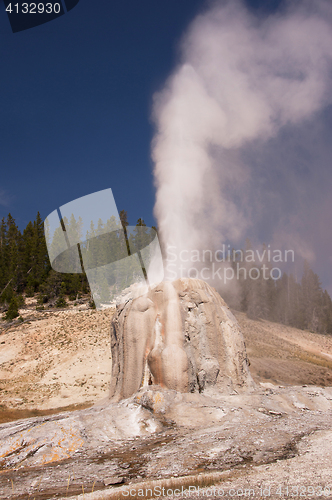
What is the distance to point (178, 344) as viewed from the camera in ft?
37.3

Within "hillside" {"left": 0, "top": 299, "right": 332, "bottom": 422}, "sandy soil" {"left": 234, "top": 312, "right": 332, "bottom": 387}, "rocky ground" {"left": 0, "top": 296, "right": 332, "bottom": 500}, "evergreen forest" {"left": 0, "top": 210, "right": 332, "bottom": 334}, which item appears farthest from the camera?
Answer: "evergreen forest" {"left": 0, "top": 210, "right": 332, "bottom": 334}

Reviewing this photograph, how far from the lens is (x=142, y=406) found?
923cm

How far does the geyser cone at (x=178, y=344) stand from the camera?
10836mm

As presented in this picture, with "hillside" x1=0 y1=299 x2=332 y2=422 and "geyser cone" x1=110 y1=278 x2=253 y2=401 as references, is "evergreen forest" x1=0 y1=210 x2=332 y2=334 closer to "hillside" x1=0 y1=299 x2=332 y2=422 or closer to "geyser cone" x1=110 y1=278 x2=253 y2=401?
"hillside" x1=0 y1=299 x2=332 y2=422

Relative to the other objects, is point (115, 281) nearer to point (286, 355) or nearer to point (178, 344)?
point (286, 355)

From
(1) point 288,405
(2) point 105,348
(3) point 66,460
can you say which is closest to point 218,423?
(1) point 288,405

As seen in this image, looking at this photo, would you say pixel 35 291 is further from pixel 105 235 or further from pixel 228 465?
pixel 228 465

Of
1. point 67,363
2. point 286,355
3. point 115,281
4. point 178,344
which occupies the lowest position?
point 286,355

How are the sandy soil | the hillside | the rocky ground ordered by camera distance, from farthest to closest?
the sandy soil → the hillside → the rocky ground

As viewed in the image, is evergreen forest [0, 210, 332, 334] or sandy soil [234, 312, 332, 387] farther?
evergreen forest [0, 210, 332, 334]

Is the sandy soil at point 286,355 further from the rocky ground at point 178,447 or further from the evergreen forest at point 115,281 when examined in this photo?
the rocky ground at point 178,447

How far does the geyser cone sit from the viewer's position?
10.8m

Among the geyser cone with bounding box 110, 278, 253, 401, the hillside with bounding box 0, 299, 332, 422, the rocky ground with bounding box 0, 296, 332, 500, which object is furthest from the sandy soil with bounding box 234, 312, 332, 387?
the rocky ground with bounding box 0, 296, 332, 500

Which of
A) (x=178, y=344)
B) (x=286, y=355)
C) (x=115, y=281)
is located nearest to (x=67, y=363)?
(x=178, y=344)
